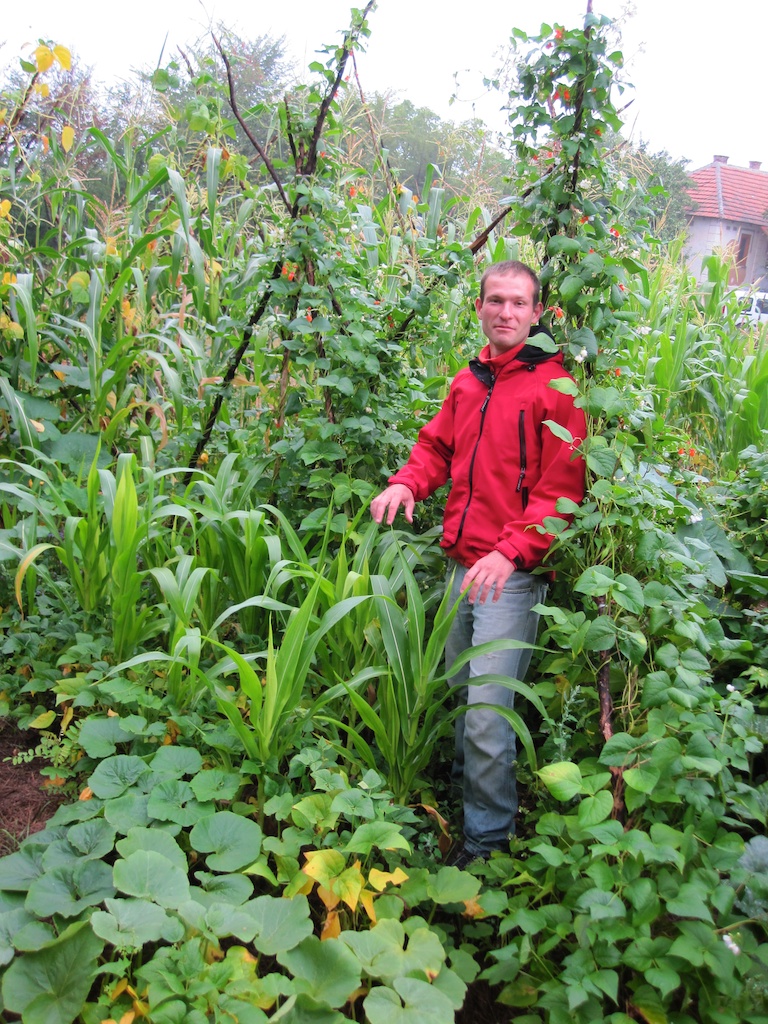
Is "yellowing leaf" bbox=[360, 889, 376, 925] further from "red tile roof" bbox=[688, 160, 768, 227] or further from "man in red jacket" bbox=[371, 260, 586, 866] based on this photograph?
"red tile roof" bbox=[688, 160, 768, 227]

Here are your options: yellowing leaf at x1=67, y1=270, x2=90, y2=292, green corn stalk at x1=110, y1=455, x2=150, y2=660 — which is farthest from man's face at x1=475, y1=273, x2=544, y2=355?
yellowing leaf at x1=67, y1=270, x2=90, y2=292

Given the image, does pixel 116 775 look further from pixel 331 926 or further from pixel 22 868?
pixel 331 926

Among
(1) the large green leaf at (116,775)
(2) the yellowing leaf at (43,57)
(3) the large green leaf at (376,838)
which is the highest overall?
(2) the yellowing leaf at (43,57)

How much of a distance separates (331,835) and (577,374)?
1.25 meters

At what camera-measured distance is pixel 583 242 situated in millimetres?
1886

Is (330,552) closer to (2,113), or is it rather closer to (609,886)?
(609,886)

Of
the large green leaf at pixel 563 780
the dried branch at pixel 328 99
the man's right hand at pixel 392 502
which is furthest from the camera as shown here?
the dried branch at pixel 328 99

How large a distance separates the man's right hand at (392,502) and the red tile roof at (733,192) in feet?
55.7

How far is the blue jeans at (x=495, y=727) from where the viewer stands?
1761mm

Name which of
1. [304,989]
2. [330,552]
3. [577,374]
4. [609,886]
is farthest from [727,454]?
[304,989]

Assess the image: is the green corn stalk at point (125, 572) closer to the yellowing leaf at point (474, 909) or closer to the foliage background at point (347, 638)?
the foliage background at point (347, 638)

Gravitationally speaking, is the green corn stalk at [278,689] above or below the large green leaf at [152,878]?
above

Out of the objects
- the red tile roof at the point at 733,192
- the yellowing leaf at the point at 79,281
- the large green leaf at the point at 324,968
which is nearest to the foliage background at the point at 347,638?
the large green leaf at the point at 324,968

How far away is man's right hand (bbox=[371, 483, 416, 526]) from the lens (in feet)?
6.74
